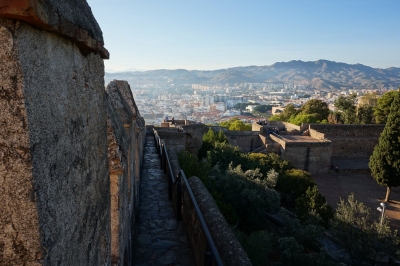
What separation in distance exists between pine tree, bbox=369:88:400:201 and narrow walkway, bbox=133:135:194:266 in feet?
52.5

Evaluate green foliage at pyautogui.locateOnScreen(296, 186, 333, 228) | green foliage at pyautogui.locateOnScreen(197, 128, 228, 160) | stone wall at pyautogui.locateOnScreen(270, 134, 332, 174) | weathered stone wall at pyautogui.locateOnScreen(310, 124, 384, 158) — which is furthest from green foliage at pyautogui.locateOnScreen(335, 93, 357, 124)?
green foliage at pyautogui.locateOnScreen(296, 186, 333, 228)

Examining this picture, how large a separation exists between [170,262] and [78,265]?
3.27 meters

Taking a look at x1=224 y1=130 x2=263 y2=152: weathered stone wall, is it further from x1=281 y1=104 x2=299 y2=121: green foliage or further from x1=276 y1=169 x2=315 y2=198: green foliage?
x1=281 y1=104 x2=299 y2=121: green foliage

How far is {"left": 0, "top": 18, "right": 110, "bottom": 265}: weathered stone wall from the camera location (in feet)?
3.55

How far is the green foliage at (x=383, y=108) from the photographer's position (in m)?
31.5

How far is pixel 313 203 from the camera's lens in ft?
48.6

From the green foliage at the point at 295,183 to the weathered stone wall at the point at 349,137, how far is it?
11337 millimetres

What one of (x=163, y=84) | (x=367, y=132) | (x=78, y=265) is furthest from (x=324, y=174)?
(x=163, y=84)

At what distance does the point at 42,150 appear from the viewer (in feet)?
3.95

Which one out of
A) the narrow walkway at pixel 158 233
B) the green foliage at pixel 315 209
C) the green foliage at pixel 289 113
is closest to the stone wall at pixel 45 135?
the narrow walkway at pixel 158 233

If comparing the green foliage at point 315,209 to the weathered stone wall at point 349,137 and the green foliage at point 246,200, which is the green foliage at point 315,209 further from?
the weathered stone wall at point 349,137

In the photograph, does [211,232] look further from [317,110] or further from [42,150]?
[317,110]

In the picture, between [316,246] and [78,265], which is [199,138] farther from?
[78,265]

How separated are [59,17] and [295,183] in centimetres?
1814
